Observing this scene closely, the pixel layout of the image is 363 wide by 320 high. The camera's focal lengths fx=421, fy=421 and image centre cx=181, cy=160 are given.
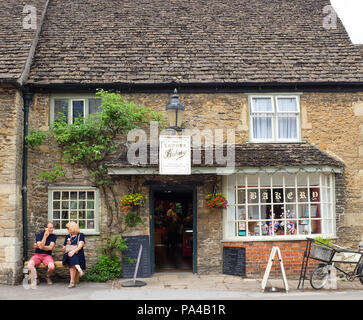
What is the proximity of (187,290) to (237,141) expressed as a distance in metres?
4.30

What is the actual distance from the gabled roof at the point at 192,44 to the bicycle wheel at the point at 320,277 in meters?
5.04

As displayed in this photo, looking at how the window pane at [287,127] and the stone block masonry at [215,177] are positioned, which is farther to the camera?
the window pane at [287,127]

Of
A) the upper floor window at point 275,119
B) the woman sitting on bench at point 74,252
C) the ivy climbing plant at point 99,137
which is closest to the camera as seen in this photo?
the woman sitting on bench at point 74,252

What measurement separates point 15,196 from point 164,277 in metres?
4.27

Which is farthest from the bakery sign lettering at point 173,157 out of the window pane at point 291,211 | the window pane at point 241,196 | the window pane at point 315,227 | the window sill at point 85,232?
the window pane at point 315,227

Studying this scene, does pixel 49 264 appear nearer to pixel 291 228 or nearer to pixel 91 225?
pixel 91 225

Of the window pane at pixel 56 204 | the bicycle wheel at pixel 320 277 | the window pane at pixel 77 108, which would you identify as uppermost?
the window pane at pixel 77 108

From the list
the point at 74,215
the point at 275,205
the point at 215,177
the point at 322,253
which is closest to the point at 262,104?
the point at 215,177

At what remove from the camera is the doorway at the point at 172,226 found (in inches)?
551

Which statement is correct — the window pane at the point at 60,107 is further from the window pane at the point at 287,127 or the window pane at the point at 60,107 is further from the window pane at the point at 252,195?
the window pane at the point at 287,127

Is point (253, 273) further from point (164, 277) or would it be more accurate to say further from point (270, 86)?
point (270, 86)

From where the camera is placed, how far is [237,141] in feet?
38.1
